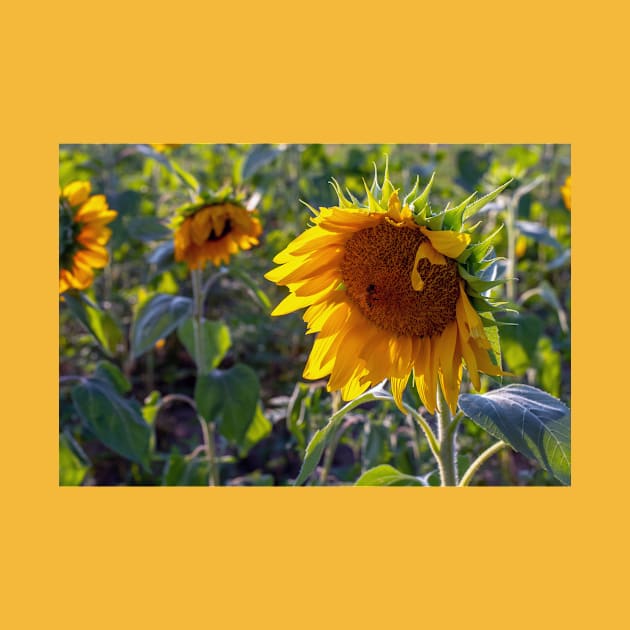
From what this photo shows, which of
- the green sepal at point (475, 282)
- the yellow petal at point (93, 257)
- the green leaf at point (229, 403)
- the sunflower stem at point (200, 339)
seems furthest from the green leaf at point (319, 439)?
the yellow petal at point (93, 257)

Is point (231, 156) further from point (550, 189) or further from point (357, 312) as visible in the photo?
point (357, 312)

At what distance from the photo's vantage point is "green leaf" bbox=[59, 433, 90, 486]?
264 centimetres

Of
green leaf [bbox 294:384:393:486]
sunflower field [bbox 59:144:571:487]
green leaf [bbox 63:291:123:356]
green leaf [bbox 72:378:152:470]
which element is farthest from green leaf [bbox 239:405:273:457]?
green leaf [bbox 294:384:393:486]

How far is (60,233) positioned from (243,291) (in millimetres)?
1544

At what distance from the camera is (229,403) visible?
2.67 metres

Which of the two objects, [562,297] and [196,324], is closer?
[196,324]

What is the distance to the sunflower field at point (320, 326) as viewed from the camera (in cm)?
161

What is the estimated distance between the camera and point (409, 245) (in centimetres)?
162

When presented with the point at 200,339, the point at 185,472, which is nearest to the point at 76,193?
the point at 200,339

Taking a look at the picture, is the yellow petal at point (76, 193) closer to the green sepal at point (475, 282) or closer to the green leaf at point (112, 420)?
the green leaf at point (112, 420)

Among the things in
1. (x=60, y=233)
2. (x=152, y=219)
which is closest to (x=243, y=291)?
(x=152, y=219)

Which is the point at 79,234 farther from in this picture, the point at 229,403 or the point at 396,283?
the point at 396,283

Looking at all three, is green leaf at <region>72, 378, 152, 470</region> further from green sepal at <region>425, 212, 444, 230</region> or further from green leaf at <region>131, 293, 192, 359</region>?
green sepal at <region>425, 212, 444, 230</region>

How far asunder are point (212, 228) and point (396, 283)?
3.71ft
